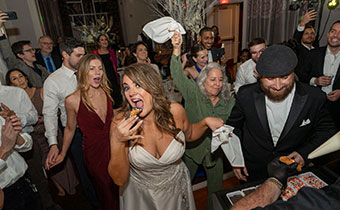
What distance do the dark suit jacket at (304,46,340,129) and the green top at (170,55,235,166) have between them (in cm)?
157

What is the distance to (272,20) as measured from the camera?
21.2ft

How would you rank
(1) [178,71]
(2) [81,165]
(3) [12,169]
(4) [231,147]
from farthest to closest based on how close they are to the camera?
(2) [81,165], (1) [178,71], (4) [231,147], (3) [12,169]

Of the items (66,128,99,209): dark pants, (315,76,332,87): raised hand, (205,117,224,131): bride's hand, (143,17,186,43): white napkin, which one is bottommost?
(66,128,99,209): dark pants

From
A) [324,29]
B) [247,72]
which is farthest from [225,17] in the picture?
[247,72]

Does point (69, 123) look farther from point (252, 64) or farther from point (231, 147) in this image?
point (252, 64)

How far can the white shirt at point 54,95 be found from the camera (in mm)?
2326

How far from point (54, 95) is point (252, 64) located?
8.57 ft

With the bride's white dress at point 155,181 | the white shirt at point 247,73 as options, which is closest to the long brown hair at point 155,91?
the bride's white dress at point 155,181

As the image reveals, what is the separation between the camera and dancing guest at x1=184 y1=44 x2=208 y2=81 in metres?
3.03

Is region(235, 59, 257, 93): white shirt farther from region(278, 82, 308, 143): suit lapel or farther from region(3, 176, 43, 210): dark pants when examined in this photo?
region(3, 176, 43, 210): dark pants

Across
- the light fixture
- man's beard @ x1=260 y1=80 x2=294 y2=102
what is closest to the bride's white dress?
man's beard @ x1=260 y1=80 x2=294 y2=102

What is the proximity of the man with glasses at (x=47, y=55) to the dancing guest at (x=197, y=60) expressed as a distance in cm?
294

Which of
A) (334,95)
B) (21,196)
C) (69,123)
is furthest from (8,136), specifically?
(334,95)

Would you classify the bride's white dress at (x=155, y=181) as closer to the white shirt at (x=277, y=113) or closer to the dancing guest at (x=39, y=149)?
the white shirt at (x=277, y=113)
